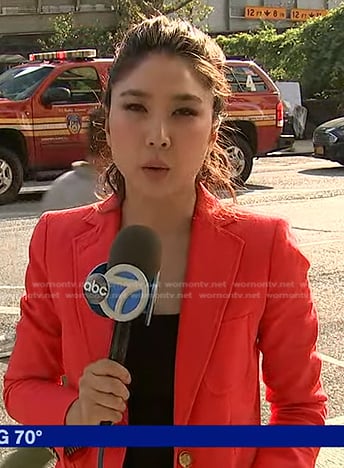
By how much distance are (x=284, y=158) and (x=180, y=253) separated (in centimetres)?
454

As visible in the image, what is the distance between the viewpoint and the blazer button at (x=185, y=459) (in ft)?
3.96

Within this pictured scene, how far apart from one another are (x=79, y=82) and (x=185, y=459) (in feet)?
6.75

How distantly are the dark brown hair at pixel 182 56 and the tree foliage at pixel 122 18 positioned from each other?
24cm

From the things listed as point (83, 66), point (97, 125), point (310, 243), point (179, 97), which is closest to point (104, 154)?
point (97, 125)

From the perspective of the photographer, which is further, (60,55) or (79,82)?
(60,55)

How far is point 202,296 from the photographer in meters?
1.18

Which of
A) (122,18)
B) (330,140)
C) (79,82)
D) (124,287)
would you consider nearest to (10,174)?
(79,82)

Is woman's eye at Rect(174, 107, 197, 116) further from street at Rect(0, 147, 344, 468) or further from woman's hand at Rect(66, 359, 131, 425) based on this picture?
street at Rect(0, 147, 344, 468)

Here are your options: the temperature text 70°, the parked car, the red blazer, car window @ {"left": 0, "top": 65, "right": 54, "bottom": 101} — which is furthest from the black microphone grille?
the parked car

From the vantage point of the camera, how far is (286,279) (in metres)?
1.20

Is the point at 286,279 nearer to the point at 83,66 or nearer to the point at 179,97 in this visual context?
the point at 179,97

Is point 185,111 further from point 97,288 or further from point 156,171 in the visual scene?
point 97,288

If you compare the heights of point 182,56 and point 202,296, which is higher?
point 182,56

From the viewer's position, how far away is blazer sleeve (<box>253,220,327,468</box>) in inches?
47.0
